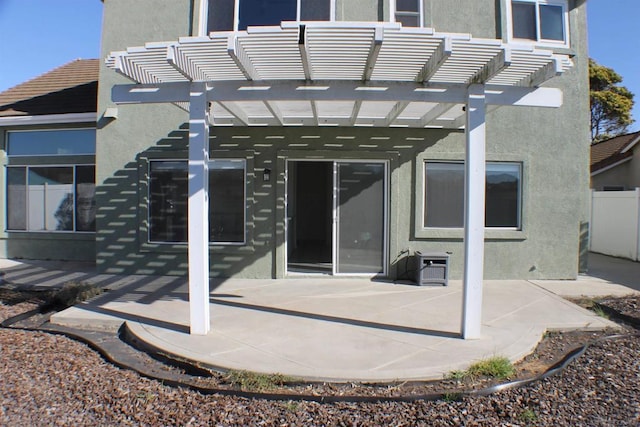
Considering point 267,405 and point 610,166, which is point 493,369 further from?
point 610,166

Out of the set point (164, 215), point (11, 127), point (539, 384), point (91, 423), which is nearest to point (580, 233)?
point (539, 384)

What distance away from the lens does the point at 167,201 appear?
894 centimetres

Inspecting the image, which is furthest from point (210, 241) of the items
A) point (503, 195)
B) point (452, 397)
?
point (452, 397)

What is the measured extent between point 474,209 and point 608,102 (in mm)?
32841

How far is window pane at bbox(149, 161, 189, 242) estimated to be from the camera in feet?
29.2

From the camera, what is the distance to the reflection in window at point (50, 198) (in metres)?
10.5

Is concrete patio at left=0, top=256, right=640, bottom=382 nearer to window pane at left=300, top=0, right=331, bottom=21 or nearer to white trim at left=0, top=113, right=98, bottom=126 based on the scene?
white trim at left=0, top=113, right=98, bottom=126

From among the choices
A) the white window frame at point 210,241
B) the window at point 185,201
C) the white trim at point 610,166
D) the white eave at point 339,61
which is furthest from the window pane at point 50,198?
the white trim at point 610,166

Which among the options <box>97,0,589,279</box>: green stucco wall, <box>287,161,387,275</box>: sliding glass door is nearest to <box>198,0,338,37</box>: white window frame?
<box>97,0,589,279</box>: green stucco wall

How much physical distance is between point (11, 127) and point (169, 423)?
10563 mm

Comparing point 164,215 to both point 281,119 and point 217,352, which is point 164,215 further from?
point 217,352

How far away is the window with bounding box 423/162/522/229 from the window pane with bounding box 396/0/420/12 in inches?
120

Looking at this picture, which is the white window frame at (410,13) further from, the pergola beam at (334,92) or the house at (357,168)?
the pergola beam at (334,92)

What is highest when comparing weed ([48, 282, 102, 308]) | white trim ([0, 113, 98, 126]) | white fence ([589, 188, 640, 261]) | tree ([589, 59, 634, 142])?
tree ([589, 59, 634, 142])
